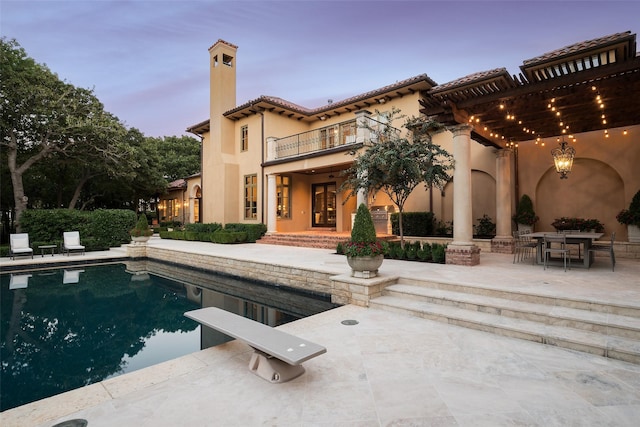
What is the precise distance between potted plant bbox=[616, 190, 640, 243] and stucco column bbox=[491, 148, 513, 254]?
2.78 meters

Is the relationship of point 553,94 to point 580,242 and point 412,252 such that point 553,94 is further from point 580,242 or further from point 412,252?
point 412,252

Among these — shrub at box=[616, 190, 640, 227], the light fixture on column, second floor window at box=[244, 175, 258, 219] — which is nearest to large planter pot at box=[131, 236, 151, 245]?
second floor window at box=[244, 175, 258, 219]

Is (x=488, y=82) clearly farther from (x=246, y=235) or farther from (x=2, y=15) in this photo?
(x=2, y=15)


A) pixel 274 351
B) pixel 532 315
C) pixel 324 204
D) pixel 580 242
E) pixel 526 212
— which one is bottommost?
pixel 532 315

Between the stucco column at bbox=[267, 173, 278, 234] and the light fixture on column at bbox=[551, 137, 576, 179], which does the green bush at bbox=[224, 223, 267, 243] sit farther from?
the light fixture on column at bbox=[551, 137, 576, 179]

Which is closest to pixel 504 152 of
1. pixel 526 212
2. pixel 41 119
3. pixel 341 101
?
pixel 526 212

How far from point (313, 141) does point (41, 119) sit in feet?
40.9

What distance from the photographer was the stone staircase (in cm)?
362

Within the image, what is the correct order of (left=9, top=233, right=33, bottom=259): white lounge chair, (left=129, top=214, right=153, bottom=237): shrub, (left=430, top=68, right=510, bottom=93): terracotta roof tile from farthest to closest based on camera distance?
(left=129, top=214, right=153, bottom=237): shrub, (left=9, top=233, right=33, bottom=259): white lounge chair, (left=430, top=68, right=510, bottom=93): terracotta roof tile

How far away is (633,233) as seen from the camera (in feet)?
28.5

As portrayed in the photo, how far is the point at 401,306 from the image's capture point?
16.8ft

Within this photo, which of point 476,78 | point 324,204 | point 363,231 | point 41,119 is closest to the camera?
point 363,231

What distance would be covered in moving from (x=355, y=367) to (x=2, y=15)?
16.4 meters

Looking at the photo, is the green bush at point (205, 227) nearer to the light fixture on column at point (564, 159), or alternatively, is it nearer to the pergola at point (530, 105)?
the pergola at point (530, 105)
